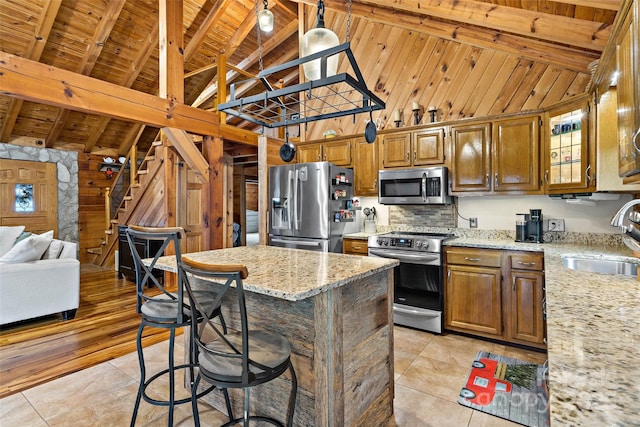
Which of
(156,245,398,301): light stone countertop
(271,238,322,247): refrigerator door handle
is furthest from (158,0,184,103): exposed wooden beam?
(156,245,398,301): light stone countertop

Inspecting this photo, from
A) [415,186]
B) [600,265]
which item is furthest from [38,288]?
[600,265]

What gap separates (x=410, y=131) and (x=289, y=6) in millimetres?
3601

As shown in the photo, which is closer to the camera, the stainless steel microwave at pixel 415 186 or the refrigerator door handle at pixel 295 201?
the stainless steel microwave at pixel 415 186

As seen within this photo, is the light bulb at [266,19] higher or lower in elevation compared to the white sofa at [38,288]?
higher

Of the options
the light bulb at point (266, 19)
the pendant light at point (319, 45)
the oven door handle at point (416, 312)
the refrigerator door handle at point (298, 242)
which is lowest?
the oven door handle at point (416, 312)

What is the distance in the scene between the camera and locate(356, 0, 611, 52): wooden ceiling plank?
7.39 feet

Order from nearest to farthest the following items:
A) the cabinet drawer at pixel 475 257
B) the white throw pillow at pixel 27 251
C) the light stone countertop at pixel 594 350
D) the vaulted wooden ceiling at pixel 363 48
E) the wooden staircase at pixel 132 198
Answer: the light stone countertop at pixel 594 350
the vaulted wooden ceiling at pixel 363 48
the cabinet drawer at pixel 475 257
the white throw pillow at pixel 27 251
the wooden staircase at pixel 132 198

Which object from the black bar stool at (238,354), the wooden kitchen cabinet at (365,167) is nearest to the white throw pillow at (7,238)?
the black bar stool at (238,354)

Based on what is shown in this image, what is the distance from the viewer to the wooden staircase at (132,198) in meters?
5.60

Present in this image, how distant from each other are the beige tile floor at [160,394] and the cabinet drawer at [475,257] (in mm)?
787

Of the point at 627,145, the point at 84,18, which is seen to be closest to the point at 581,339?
the point at 627,145

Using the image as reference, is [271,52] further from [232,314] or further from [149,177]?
[232,314]

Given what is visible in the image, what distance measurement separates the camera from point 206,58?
6469 millimetres

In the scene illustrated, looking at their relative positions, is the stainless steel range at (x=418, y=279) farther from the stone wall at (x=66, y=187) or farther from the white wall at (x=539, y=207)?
the stone wall at (x=66, y=187)
